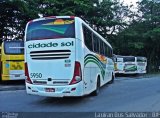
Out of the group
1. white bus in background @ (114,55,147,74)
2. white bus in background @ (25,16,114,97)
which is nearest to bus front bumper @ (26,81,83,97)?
white bus in background @ (25,16,114,97)

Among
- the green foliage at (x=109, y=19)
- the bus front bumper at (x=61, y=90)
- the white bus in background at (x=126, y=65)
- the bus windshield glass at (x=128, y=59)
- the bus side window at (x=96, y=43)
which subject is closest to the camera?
the bus front bumper at (x=61, y=90)

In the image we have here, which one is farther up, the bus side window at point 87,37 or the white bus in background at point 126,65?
the bus side window at point 87,37

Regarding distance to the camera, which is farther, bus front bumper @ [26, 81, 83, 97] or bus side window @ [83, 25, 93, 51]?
bus side window @ [83, 25, 93, 51]

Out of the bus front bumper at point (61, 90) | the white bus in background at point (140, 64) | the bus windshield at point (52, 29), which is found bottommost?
the white bus in background at point (140, 64)

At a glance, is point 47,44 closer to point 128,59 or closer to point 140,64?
point 128,59

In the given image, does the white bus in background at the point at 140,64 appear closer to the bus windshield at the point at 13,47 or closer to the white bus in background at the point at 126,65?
the white bus in background at the point at 126,65

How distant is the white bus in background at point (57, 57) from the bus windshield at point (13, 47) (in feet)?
19.1

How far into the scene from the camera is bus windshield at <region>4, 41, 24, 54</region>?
58.6ft

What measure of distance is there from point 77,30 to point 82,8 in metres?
21.6

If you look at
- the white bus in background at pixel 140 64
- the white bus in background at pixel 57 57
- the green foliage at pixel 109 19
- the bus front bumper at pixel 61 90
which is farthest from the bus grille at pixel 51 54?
the white bus in background at pixel 140 64

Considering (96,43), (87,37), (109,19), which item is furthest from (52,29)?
(109,19)

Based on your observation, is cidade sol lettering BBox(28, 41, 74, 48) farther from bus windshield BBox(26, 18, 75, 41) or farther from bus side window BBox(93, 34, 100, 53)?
bus side window BBox(93, 34, 100, 53)

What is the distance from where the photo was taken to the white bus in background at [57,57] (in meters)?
11.5

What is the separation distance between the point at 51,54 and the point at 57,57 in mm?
263
